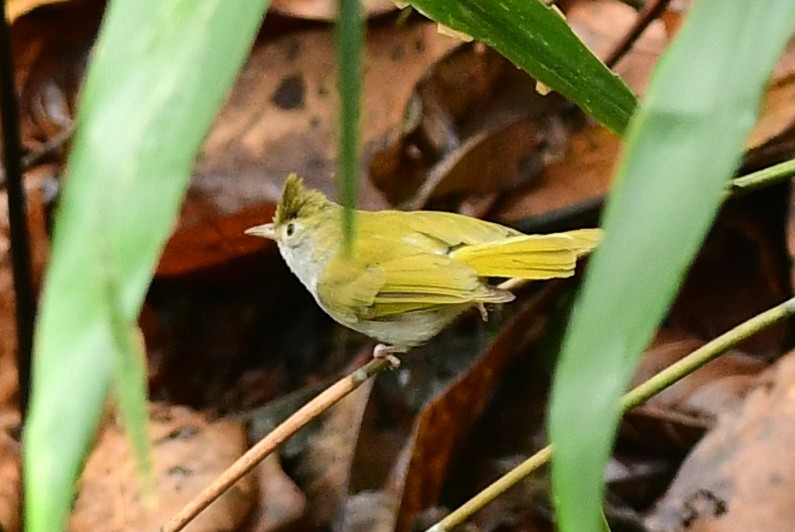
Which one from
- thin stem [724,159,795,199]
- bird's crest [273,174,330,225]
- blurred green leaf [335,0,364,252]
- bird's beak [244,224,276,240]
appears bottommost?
bird's beak [244,224,276,240]

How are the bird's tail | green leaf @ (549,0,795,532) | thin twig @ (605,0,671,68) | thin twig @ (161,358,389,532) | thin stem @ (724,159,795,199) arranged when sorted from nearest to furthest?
1. green leaf @ (549,0,795,532)
2. thin stem @ (724,159,795,199)
3. thin twig @ (161,358,389,532)
4. the bird's tail
5. thin twig @ (605,0,671,68)

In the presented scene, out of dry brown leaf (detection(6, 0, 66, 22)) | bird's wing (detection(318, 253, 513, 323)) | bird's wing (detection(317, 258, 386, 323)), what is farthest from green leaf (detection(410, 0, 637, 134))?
dry brown leaf (detection(6, 0, 66, 22))

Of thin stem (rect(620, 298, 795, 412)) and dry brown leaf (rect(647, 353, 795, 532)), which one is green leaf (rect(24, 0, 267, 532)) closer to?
thin stem (rect(620, 298, 795, 412))

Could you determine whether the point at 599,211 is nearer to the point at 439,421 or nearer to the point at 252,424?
the point at 439,421

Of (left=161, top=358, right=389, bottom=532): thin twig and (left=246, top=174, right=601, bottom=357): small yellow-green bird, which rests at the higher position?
(left=161, top=358, right=389, bottom=532): thin twig

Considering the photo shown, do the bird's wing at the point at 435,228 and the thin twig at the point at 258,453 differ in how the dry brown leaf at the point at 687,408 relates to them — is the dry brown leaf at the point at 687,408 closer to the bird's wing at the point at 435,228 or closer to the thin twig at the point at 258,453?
the bird's wing at the point at 435,228
